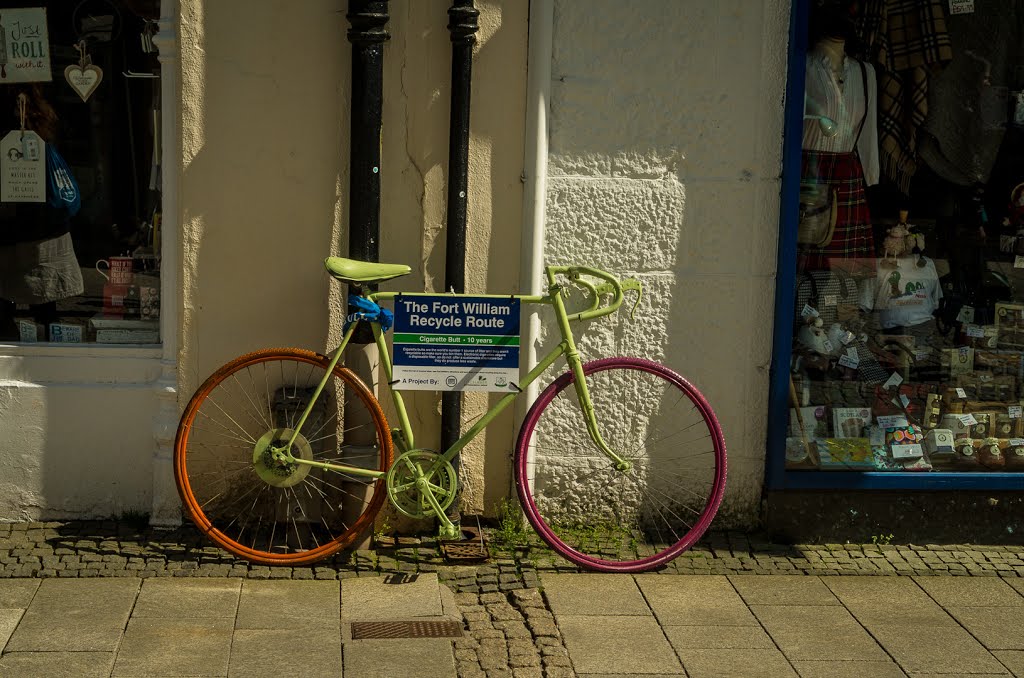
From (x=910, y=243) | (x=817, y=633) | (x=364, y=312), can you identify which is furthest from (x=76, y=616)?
(x=910, y=243)

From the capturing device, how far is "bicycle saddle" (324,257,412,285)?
5215 millimetres

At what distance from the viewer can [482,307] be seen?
5.38m

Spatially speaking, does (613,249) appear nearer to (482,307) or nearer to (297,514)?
(482,307)

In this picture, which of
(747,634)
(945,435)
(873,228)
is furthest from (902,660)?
(873,228)

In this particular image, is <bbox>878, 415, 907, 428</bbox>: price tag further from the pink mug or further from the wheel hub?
the pink mug

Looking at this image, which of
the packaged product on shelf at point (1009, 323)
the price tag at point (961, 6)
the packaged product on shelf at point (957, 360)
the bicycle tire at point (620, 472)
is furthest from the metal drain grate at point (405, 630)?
the price tag at point (961, 6)

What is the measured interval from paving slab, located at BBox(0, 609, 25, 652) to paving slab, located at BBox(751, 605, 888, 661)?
2.96 meters

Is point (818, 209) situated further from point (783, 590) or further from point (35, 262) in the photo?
point (35, 262)

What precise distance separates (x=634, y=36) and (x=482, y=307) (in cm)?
149

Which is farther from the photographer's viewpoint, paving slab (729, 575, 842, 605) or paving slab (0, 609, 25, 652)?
paving slab (729, 575, 842, 605)

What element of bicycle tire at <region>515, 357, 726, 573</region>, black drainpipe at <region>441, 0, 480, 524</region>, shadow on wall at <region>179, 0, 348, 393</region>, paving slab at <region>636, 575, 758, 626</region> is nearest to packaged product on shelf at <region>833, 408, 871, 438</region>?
bicycle tire at <region>515, 357, 726, 573</region>

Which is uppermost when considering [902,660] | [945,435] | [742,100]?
[742,100]

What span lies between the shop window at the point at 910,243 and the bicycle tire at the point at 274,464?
84.3 inches

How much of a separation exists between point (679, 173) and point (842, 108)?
886mm
